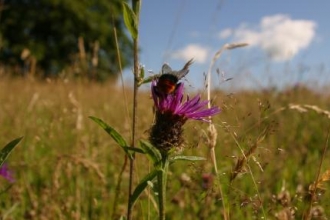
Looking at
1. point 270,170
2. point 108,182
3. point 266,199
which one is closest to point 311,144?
point 270,170

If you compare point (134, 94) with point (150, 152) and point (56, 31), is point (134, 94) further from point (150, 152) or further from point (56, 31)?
point (56, 31)

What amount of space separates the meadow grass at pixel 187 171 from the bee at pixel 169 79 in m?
0.11

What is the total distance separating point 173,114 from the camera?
980 millimetres

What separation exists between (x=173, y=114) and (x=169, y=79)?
0.31 ft

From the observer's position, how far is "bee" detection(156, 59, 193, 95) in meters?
0.92

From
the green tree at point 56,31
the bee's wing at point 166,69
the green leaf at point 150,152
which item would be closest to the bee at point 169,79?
the bee's wing at point 166,69

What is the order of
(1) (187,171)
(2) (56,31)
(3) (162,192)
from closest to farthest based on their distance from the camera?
(3) (162,192) → (1) (187,171) → (2) (56,31)

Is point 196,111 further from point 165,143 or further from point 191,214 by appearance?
point 191,214

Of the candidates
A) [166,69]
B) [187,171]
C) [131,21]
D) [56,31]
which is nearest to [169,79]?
[166,69]

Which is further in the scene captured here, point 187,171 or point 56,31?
point 56,31

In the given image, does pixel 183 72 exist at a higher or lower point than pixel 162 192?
higher

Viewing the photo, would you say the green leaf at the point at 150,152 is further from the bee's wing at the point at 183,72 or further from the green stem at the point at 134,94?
the bee's wing at the point at 183,72

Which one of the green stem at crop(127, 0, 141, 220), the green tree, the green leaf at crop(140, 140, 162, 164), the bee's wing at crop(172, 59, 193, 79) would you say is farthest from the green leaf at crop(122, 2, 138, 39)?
the green tree

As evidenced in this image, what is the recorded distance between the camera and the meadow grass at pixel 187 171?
3.45 feet
